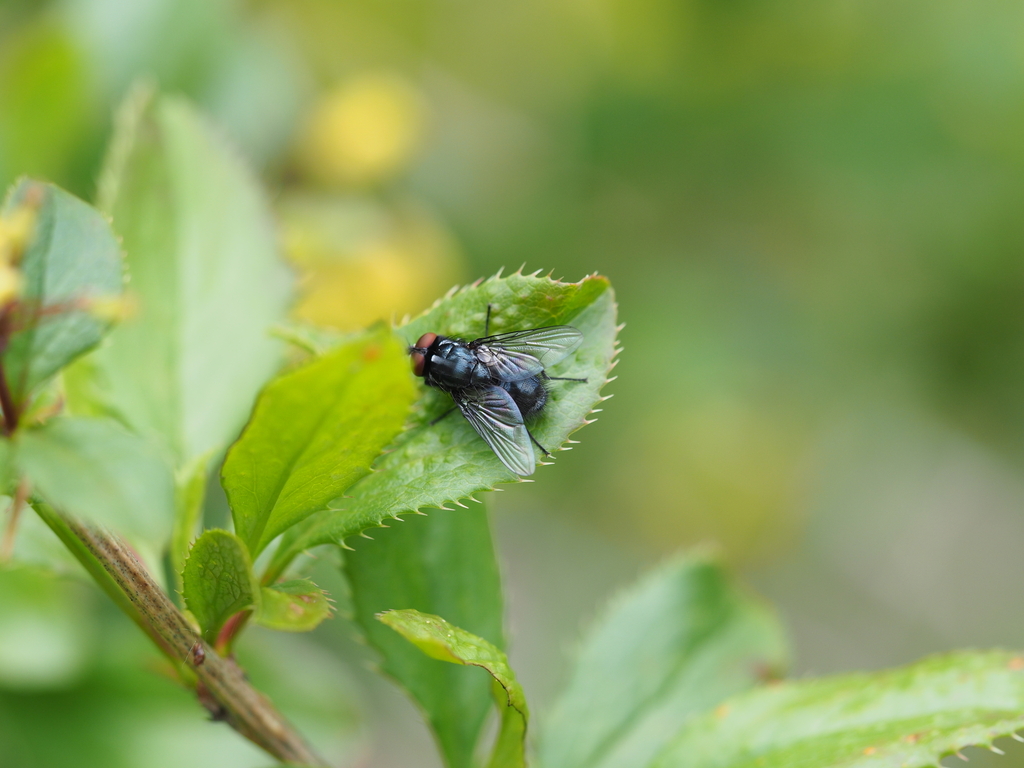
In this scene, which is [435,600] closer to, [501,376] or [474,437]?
[474,437]

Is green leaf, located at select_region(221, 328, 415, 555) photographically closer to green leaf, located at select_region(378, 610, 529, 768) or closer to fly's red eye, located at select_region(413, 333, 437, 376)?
green leaf, located at select_region(378, 610, 529, 768)

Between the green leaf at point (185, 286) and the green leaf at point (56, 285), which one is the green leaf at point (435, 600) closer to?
the green leaf at point (185, 286)

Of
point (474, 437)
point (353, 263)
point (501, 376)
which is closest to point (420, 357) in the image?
point (501, 376)

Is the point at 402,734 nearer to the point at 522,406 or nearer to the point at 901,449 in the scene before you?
the point at 901,449

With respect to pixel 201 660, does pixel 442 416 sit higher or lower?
higher

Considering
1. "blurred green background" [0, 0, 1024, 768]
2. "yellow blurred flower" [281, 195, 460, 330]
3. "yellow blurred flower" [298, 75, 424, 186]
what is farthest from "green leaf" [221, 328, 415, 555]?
"blurred green background" [0, 0, 1024, 768]

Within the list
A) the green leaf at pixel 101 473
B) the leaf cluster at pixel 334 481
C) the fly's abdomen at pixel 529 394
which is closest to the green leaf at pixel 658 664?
the leaf cluster at pixel 334 481
